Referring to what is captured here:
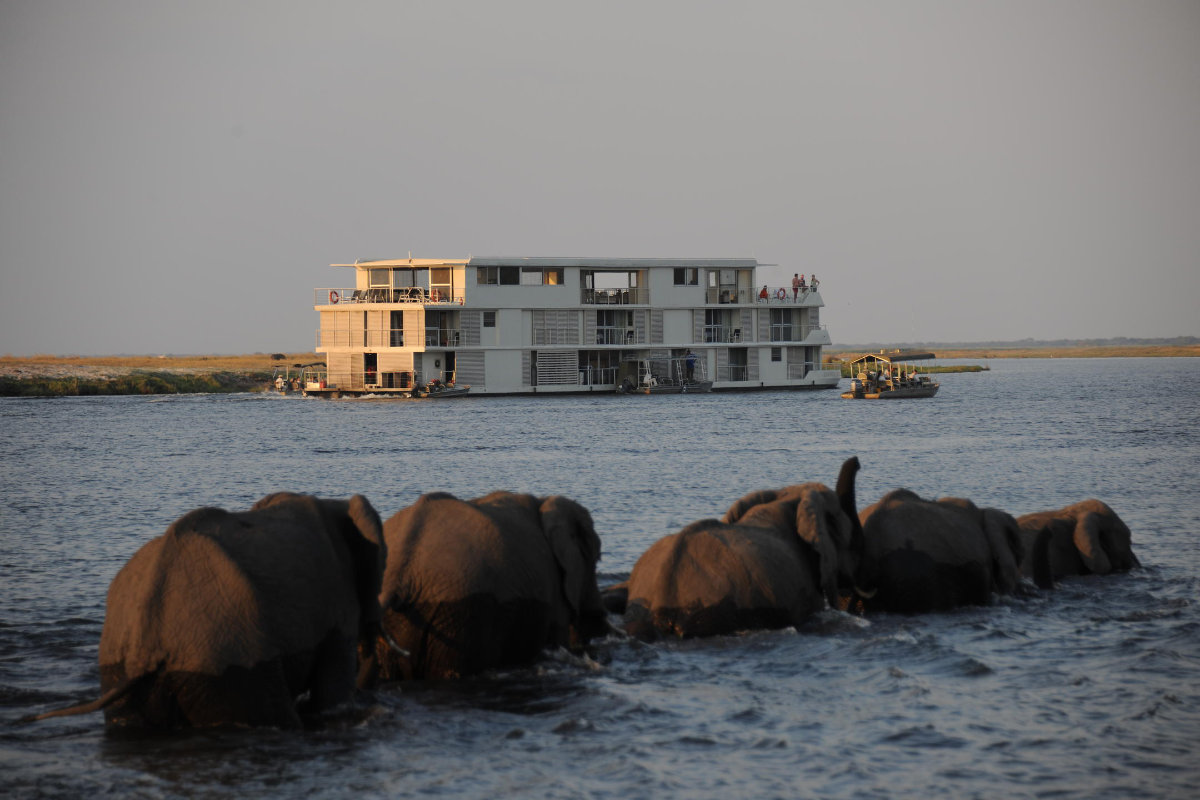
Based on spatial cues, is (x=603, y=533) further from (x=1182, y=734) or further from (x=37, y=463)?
(x=37, y=463)

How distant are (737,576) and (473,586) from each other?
10.7 feet

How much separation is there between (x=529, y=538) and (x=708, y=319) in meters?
73.8

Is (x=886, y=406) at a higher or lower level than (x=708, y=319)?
lower

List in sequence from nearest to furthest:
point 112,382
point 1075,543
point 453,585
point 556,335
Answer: point 453,585, point 1075,543, point 556,335, point 112,382

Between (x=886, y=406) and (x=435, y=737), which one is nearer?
(x=435, y=737)

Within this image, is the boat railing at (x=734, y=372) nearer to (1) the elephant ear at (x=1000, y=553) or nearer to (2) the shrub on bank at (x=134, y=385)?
(2) the shrub on bank at (x=134, y=385)

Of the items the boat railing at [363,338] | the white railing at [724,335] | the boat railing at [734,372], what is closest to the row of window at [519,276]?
the boat railing at [363,338]

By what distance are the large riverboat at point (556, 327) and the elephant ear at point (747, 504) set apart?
61926 millimetres

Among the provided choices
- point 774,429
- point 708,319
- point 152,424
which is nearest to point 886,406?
point 708,319

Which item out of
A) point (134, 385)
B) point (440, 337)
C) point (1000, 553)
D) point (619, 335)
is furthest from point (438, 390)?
point (1000, 553)

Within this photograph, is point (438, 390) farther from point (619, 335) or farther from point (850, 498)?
point (850, 498)

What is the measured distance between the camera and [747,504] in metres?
15.7

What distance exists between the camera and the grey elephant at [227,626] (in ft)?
32.3

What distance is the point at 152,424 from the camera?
61.7 meters
